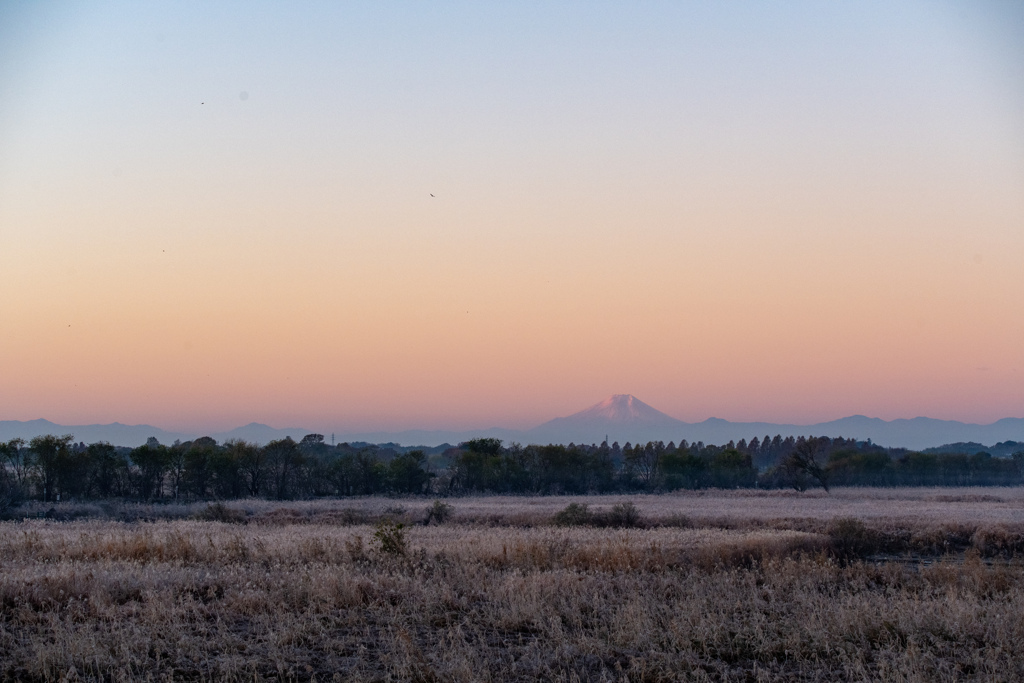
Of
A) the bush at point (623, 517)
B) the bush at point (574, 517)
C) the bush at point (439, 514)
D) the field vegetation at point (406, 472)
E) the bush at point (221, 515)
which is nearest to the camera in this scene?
the bush at point (574, 517)

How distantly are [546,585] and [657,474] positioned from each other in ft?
258

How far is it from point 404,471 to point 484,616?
6443 cm

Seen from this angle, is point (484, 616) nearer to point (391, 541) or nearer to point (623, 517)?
point (391, 541)

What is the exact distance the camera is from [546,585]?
13.2 metres

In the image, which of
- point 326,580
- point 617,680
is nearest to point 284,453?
point 326,580

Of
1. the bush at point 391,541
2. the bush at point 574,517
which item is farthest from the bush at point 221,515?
the bush at point 391,541

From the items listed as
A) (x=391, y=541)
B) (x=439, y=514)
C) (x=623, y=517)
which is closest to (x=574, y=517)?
(x=623, y=517)

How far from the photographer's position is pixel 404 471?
7469cm

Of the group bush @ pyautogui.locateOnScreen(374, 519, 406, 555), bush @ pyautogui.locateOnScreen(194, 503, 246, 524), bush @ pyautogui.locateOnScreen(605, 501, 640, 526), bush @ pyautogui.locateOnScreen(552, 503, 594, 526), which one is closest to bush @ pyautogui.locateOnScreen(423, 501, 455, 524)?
bush @ pyautogui.locateOnScreen(552, 503, 594, 526)

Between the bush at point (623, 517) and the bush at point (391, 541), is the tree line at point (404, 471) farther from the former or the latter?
the bush at point (391, 541)

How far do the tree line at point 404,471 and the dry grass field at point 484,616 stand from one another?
1401 inches

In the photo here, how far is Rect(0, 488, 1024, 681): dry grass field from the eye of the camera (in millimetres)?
8953

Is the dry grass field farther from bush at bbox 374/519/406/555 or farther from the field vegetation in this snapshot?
the field vegetation

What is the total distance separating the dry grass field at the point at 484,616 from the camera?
8953 mm
